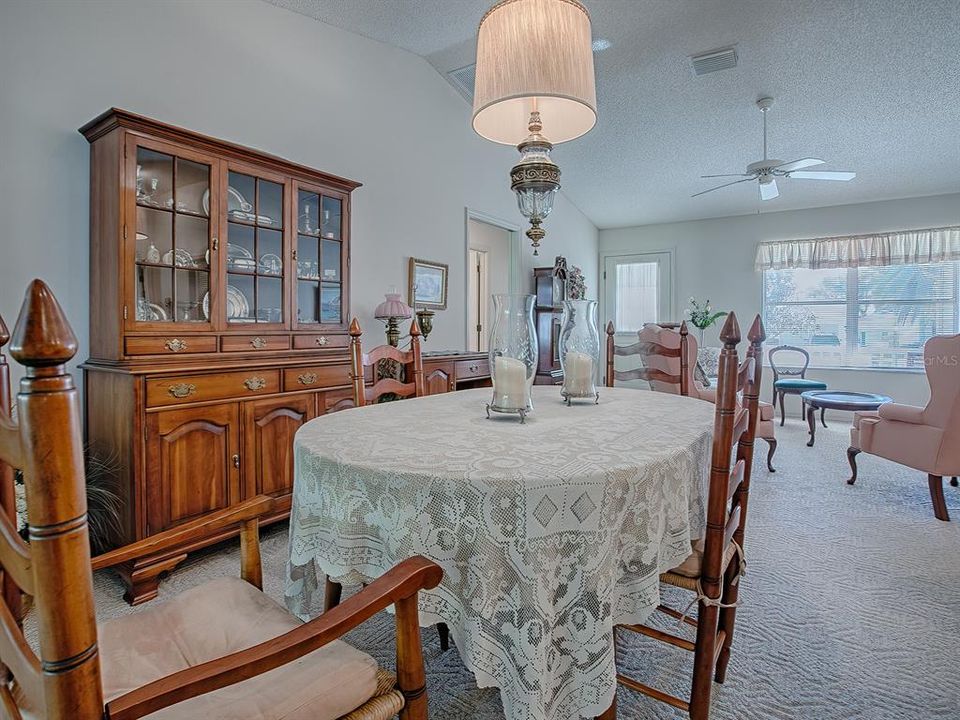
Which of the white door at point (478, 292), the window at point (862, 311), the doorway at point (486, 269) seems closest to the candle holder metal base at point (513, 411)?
the doorway at point (486, 269)

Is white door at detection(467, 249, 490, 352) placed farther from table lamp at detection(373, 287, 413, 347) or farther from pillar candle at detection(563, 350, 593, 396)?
pillar candle at detection(563, 350, 593, 396)

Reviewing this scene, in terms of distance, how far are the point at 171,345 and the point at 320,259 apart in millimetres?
Answer: 990

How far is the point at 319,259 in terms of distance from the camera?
→ 289 cm

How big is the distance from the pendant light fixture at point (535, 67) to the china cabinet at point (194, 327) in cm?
146

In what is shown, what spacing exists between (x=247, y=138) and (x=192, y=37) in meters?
0.51

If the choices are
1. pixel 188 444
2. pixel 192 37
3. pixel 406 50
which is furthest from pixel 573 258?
pixel 188 444

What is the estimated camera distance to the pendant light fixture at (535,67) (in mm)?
1398

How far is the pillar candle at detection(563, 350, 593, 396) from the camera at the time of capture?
1648 millimetres

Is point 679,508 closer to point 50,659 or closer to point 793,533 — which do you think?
point 50,659

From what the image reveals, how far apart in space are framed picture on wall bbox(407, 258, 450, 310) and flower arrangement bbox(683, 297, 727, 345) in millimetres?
3587

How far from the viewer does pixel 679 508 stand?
102cm

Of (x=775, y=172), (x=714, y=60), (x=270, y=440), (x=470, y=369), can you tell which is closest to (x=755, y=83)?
(x=714, y=60)

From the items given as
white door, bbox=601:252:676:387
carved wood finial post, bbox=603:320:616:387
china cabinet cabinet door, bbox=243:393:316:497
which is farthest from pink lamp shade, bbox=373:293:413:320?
white door, bbox=601:252:676:387

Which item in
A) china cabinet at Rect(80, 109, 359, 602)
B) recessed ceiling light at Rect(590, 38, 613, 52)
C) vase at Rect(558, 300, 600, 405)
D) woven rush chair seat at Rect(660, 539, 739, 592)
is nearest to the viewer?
woven rush chair seat at Rect(660, 539, 739, 592)
